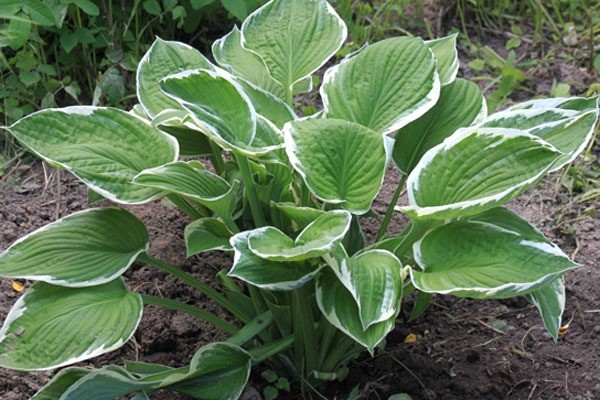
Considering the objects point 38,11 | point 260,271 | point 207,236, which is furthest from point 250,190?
point 38,11

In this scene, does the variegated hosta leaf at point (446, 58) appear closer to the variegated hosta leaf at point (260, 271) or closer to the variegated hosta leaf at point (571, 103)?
the variegated hosta leaf at point (571, 103)

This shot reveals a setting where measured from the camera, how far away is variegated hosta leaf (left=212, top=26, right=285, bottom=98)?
168cm

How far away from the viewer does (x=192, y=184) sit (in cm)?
134

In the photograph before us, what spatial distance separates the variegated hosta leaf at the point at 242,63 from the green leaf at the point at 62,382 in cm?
71

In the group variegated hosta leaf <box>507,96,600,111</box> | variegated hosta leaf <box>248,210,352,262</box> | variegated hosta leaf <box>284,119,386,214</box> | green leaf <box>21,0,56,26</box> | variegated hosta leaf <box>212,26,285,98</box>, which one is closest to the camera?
variegated hosta leaf <box>248,210,352,262</box>

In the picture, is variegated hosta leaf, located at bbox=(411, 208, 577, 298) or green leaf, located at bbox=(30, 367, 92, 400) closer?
variegated hosta leaf, located at bbox=(411, 208, 577, 298)

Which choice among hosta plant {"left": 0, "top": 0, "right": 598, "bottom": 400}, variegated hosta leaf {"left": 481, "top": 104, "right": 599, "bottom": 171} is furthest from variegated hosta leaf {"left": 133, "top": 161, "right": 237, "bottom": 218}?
variegated hosta leaf {"left": 481, "top": 104, "right": 599, "bottom": 171}

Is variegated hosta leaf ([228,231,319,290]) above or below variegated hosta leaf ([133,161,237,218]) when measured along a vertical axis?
below

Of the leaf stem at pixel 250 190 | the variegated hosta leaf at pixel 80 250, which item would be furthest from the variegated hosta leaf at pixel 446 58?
the variegated hosta leaf at pixel 80 250

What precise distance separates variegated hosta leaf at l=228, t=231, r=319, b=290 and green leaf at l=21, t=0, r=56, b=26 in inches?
40.4

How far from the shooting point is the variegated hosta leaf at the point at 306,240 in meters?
1.19

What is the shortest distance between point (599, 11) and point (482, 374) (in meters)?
1.69

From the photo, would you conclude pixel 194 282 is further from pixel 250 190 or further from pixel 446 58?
pixel 446 58

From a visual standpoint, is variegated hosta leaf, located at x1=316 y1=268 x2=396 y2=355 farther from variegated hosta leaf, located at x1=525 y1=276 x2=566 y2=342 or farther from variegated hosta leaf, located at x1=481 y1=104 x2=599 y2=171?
variegated hosta leaf, located at x1=481 y1=104 x2=599 y2=171
